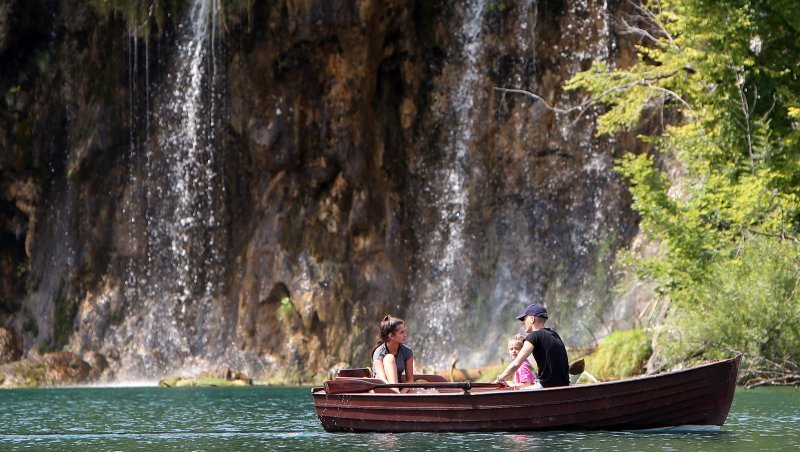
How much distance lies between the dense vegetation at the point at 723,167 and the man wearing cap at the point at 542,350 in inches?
350

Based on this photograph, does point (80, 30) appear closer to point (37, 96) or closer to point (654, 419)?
point (37, 96)

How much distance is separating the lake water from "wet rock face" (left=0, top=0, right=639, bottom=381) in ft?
37.4

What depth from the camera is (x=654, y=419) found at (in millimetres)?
18031

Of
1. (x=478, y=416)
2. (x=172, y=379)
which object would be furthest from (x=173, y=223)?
(x=478, y=416)

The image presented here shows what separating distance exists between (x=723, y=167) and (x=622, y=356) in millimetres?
5073

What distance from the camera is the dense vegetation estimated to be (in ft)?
87.9

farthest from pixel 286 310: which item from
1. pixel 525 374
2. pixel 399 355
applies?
pixel 525 374

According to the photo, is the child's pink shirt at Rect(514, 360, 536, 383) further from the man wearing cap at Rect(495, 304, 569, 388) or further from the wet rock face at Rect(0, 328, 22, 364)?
the wet rock face at Rect(0, 328, 22, 364)

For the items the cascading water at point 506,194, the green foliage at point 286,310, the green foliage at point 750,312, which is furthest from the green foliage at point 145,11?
the green foliage at point 750,312

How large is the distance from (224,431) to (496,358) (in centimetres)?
1934

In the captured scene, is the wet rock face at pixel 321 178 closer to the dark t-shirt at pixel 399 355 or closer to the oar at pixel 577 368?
the oar at pixel 577 368

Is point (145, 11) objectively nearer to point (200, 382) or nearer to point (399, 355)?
point (200, 382)

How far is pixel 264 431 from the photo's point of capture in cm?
2011

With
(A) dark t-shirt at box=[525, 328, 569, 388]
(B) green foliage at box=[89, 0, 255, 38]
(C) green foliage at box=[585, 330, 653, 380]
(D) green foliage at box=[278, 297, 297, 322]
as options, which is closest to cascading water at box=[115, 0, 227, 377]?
(B) green foliage at box=[89, 0, 255, 38]
